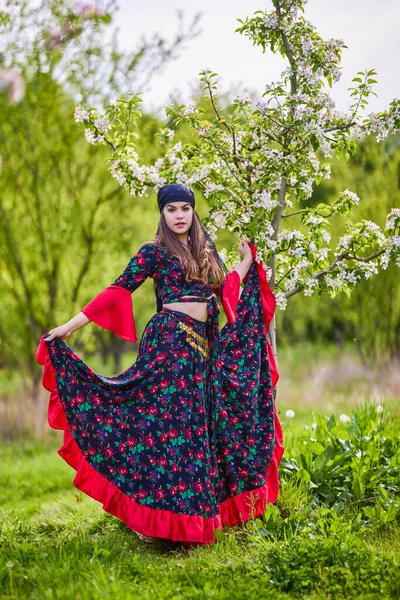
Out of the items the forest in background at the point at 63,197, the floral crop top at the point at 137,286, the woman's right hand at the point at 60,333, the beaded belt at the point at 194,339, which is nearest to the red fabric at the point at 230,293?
the floral crop top at the point at 137,286

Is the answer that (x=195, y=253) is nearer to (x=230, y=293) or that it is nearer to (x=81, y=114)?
(x=230, y=293)

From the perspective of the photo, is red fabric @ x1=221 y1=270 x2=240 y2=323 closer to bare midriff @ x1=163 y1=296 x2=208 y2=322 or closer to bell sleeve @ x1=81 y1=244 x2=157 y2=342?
bare midriff @ x1=163 y1=296 x2=208 y2=322

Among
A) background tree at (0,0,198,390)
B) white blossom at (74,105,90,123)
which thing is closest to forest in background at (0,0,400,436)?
background tree at (0,0,198,390)

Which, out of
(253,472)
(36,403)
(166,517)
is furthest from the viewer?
(36,403)

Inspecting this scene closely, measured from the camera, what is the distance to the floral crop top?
12.6 ft

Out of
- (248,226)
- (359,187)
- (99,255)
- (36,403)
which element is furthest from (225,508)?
(359,187)

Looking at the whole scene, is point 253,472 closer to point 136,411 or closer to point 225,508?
point 225,508

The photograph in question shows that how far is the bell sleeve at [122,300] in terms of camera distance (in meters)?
3.82

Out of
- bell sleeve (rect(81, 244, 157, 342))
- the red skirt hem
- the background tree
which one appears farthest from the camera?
the background tree

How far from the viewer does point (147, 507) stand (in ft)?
12.3

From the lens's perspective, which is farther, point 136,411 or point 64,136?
point 64,136

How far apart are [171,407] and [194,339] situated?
0.42 meters

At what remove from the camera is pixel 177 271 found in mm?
3920

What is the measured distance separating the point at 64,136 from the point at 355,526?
703 cm
